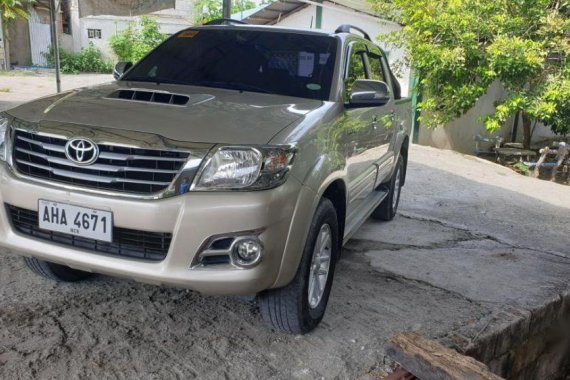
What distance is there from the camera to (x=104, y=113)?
8.76 ft

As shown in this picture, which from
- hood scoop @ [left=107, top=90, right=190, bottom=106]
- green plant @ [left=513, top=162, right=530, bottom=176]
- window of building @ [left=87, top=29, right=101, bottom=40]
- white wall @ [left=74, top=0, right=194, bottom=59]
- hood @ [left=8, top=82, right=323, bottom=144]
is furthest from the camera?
window of building @ [left=87, top=29, right=101, bottom=40]

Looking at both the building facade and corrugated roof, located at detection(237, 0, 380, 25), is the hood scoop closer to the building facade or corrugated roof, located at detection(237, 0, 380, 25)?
corrugated roof, located at detection(237, 0, 380, 25)

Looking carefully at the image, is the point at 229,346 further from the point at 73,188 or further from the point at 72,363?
the point at 73,188

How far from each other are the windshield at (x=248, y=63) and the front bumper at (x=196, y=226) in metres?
1.12

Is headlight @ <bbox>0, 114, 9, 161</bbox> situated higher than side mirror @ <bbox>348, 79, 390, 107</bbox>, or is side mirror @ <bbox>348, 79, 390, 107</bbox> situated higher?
side mirror @ <bbox>348, 79, 390, 107</bbox>

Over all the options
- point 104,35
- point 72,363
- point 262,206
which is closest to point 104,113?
point 262,206

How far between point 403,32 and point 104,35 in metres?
19.0

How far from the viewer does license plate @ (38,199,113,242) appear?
8.06ft

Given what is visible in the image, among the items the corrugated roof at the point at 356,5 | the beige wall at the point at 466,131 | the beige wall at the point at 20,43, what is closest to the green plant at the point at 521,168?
the beige wall at the point at 466,131

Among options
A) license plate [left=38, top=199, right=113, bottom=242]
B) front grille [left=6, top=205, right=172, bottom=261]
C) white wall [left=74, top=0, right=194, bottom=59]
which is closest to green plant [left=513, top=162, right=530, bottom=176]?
front grille [left=6, top=205, right=172, bottom=261]

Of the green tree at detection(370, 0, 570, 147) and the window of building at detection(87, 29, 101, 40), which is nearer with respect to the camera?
the green tree at detection(370, 0, 570, 147)

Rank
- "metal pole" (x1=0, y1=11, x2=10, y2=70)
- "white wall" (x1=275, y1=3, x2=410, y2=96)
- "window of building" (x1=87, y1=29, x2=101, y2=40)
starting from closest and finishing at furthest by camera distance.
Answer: "white wall" (x1=275, y1=3, x2=410, y2=96) < "metal pole" (x1=0, y1=11, x2=10, y2=70) < "window of building" (x1=87, y1=29, x2=101, y2=40)

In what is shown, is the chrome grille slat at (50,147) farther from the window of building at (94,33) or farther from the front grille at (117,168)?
the window of building at (94,33)

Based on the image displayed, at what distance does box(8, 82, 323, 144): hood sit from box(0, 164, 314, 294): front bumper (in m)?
0.29
